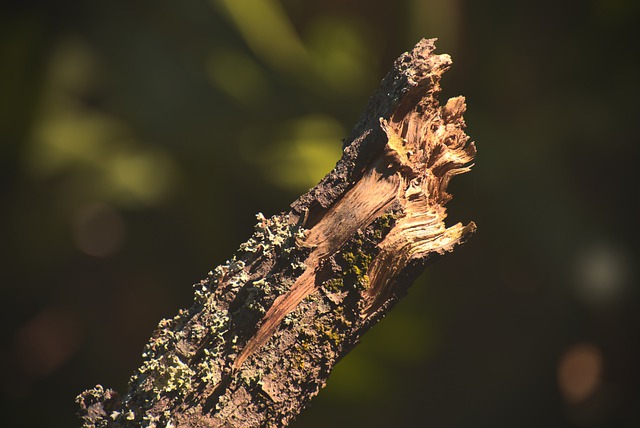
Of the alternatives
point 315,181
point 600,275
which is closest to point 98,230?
point 315,181

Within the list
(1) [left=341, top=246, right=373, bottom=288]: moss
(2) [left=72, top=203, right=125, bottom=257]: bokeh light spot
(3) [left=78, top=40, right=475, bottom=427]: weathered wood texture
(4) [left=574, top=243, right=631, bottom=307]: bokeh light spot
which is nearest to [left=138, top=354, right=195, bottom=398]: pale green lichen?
(3) [left=78, top=40, right=475, bottom=427]: weathered wood texture

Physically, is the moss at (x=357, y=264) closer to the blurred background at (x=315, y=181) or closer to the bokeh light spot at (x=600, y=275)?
the blurred background at (x=315, y=181)

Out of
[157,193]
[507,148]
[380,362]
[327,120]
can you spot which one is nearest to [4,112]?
[157,193]

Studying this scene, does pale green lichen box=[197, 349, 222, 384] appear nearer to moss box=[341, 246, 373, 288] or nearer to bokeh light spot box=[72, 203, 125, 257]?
moss box=[341, 246, 373, 288]

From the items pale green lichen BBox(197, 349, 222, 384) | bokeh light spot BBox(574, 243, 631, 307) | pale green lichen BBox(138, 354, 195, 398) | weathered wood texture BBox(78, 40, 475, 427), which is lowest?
pale green lichen BBox(138, 354, 195, 398)

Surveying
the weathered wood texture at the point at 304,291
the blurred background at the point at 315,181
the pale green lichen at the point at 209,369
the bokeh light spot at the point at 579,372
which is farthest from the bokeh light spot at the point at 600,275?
the pale green lichen at the point at 209,369

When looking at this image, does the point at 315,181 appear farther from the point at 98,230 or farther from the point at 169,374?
the point at 169,374
